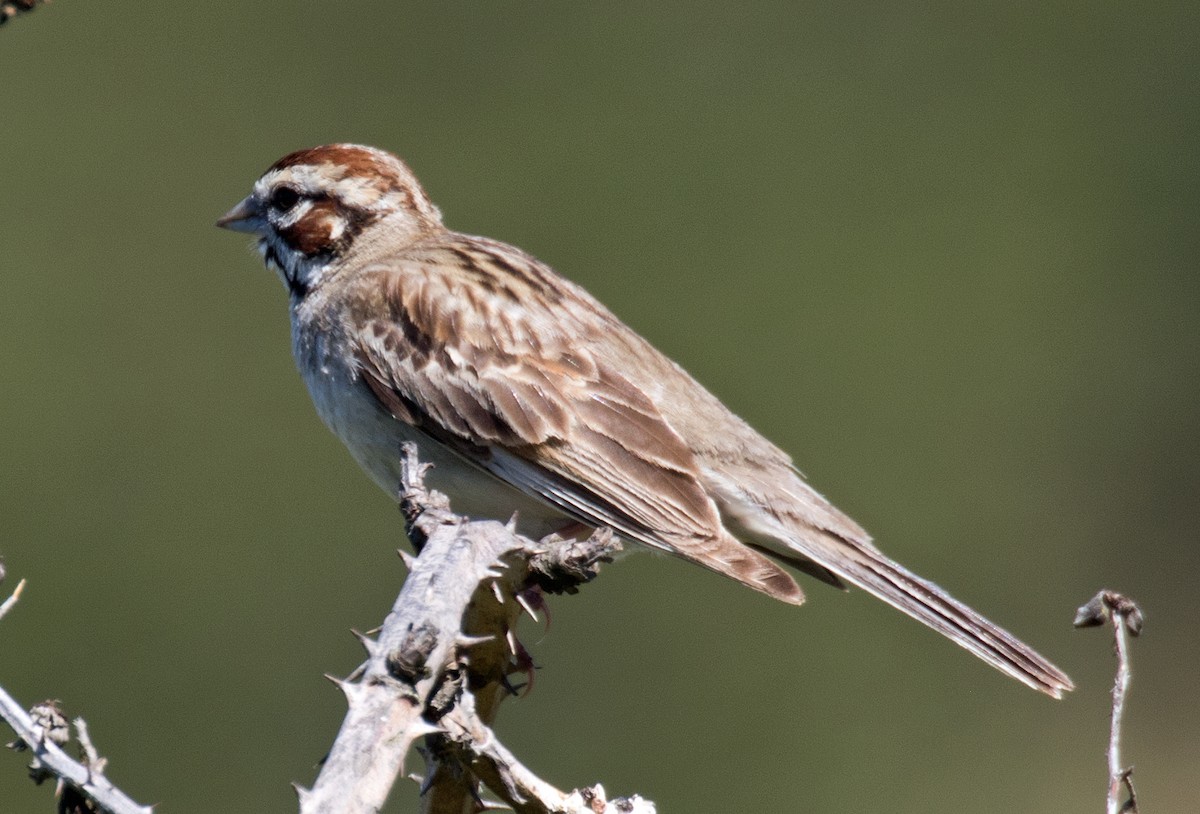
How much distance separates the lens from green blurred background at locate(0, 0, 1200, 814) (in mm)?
8789

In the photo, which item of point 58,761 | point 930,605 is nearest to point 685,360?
point 930,605

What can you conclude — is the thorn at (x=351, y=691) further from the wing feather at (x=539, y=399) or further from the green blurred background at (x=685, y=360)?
the green blurred background at (x=685, y=360)

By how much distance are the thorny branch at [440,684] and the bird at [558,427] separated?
1.57 meters

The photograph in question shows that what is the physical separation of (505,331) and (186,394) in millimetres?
→ 5619

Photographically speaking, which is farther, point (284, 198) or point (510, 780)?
point (284, 198)

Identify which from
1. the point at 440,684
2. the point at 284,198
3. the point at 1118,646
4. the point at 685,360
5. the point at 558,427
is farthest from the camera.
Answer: the point at 685,360

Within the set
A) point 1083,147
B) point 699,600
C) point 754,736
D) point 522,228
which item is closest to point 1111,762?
point 754,736

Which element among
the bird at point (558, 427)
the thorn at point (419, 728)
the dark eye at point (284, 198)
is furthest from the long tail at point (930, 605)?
the thorn at point (419, 728)

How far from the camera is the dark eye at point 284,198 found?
6043 mm

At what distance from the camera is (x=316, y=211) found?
6078 millimetres

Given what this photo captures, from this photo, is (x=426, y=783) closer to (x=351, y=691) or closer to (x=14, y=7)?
(x=351, y=691)

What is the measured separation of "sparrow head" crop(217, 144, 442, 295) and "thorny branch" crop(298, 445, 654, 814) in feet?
9.34

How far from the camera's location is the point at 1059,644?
962 centimetres

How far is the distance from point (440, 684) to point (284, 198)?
3.82m
